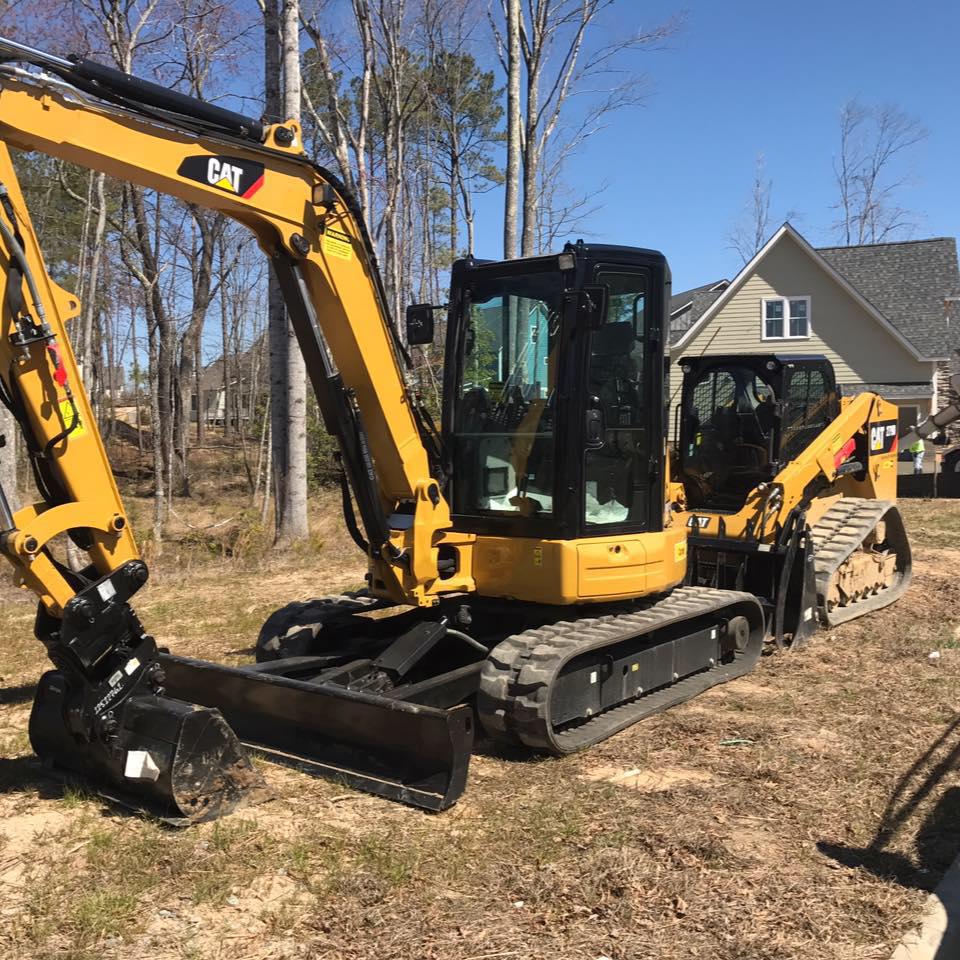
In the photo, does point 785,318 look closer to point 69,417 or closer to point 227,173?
point 227,173

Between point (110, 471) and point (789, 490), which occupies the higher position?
point (110, 471)

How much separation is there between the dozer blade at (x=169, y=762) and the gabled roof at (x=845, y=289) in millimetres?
25440

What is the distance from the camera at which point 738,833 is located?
4488 mm

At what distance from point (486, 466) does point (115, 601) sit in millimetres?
2468

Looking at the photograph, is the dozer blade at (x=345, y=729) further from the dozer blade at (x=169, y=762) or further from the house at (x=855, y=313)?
the house at (x=855, y=313)

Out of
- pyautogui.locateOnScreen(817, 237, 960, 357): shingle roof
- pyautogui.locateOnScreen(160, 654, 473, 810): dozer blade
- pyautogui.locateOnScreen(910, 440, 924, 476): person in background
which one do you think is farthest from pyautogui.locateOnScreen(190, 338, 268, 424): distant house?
pyautogui.locateOnScreen(160, 654, 473, 810): dozer blade

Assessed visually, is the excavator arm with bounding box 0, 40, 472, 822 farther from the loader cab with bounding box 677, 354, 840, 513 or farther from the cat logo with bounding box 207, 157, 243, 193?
the loader cab with bounding box 677, 354, 840, 513

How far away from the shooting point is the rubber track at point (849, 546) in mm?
8797

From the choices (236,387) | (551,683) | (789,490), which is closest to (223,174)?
(551,683)

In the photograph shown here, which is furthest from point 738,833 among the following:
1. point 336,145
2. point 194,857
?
point 336,145

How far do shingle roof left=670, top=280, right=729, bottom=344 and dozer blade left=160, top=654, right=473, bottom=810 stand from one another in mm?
25316

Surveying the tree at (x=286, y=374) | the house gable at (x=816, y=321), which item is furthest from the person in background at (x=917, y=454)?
the tree at (x=286, y=374)

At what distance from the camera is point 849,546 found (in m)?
9.34

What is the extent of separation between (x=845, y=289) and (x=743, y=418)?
19.4 m
